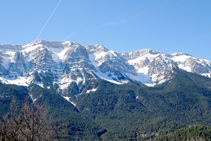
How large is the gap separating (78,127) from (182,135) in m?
91.3

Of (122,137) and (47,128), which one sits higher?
(47,128)

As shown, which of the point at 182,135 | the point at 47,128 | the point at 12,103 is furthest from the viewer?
the point at 182,135

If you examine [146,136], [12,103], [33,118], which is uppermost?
[12,103]

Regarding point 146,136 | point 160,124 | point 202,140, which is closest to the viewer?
point 202,140

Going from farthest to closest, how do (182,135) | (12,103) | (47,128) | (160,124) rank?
(160,124) < (182,135) < (47,128) < (12,103)

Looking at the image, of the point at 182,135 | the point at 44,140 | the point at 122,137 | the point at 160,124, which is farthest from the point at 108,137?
the point at 44,140

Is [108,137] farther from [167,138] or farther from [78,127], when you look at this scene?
[167,138]

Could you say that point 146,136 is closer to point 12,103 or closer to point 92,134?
point 92,134

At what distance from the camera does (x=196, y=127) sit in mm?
139125

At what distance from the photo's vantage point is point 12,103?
25.7 m

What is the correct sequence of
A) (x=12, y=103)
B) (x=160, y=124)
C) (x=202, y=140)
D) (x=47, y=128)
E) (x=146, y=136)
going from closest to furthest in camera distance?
(x=12, y=103), (x=47, y=128), (x=202, y=140), (x=146, y=136), (x=160, y=124)

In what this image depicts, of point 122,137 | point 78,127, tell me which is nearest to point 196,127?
point 122,137

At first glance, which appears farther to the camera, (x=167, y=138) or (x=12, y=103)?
(x=167, y=138)

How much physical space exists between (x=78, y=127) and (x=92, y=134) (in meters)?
17.3
